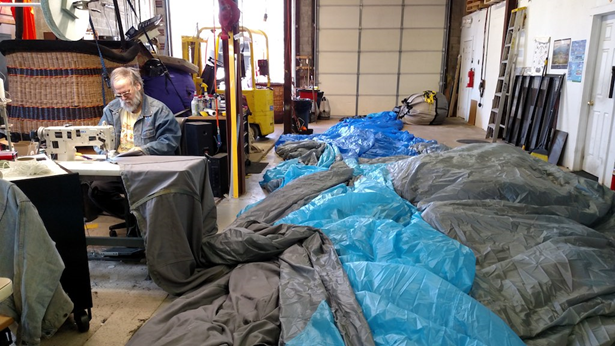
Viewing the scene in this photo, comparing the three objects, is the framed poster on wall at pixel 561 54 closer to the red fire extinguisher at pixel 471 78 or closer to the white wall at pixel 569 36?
the white wall at pixel 569 36

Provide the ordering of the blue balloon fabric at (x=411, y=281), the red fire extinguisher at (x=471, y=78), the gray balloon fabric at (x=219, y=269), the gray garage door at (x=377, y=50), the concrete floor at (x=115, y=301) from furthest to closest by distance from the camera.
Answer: the gray garage door at (x=377, y=50) → the red fire extinguisher at (x=471, y=78) → the concrete floor at (x=115, y=301) → the gray balloon fabric at (x=219, y=269) → the blue balloon fabric at (x=411, y=281)

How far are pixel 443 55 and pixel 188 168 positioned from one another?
432 inches

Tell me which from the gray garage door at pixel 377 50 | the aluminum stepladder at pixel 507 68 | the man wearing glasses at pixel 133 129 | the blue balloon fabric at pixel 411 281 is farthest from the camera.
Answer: the gray garage door at pixel 377 50

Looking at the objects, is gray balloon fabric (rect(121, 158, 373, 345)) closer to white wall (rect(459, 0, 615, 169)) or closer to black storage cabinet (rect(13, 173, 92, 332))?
black storage cabinet (rect(13, 173, 92, 332))

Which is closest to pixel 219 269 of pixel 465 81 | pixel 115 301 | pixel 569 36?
pixel 115 301

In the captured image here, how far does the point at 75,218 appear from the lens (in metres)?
2.18

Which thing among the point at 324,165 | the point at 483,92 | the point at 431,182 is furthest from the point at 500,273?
the point at 483,92

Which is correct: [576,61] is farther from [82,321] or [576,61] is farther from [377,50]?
[377,50]

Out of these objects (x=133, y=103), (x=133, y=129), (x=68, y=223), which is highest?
(x=133, y=103)

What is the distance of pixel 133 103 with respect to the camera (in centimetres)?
343

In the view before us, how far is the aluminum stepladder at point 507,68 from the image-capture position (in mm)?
8086

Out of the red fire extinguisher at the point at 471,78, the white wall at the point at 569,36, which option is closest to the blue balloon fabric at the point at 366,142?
the white wall at the point at 569,36

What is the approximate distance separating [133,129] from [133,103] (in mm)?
204

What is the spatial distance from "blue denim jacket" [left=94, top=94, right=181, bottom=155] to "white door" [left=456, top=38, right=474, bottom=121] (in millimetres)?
9242
